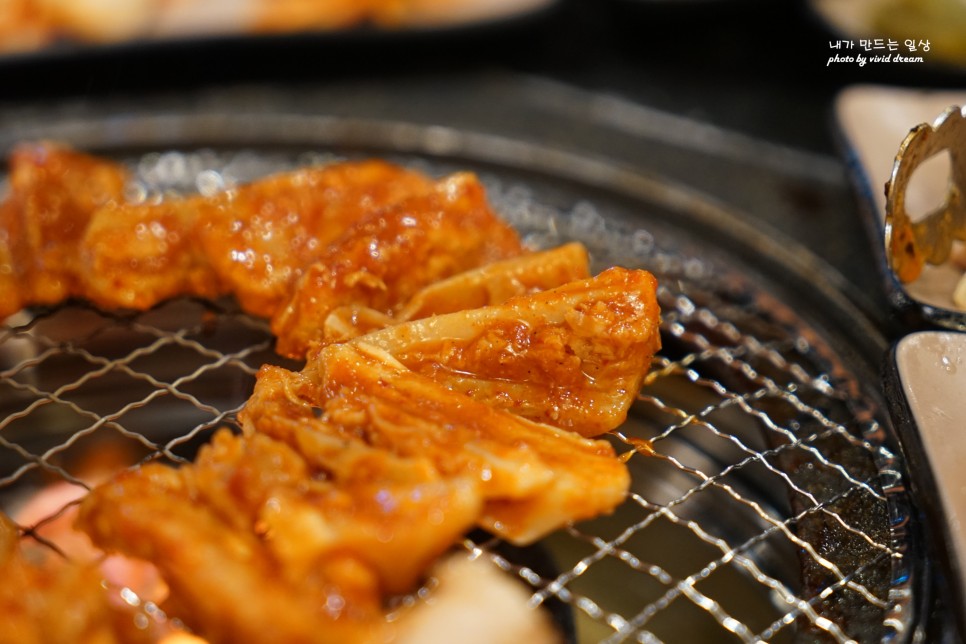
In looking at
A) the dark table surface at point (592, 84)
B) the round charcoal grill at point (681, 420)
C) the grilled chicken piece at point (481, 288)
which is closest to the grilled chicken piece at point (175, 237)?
the round charcoal grill at point (681, 420)

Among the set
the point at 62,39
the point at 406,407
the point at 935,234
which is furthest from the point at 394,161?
the point at 62,39

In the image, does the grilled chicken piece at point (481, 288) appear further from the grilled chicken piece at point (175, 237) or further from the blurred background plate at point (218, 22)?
the blurred background plate at point (218, 22)

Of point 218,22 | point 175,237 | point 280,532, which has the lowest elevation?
point 280,532

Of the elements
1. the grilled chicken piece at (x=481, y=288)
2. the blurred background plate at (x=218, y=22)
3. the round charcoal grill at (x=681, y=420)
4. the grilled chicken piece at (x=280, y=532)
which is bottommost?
the round charcoal grill at (x=681, y=420)

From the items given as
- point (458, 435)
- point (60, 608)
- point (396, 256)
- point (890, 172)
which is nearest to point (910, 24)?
point (890, 172)

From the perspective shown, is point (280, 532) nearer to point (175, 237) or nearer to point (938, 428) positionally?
point (175, 237)

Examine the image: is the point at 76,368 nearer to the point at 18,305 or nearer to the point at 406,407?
the point at 18,305

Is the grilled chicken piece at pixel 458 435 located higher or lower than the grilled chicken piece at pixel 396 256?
lower
